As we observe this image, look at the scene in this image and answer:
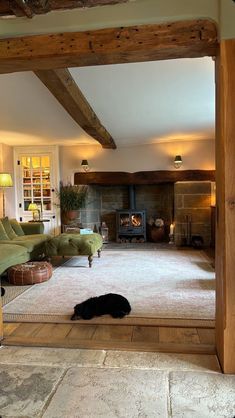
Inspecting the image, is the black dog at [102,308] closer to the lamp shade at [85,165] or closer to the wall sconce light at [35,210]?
the wall sconce light at [35,210]

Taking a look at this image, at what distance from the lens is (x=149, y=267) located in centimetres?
476

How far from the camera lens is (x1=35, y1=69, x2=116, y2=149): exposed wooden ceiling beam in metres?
2.98

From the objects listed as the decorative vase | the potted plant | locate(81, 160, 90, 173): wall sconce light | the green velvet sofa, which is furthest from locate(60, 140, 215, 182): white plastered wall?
the green velvet sofa

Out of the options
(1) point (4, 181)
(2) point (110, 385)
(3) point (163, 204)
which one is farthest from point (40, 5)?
(3) point (163, 204)

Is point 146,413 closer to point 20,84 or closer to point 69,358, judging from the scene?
point 69,358

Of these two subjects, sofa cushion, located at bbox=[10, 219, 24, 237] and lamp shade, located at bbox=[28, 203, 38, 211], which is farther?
lamp shade, located at bbox=[28, 203, 38, 211]

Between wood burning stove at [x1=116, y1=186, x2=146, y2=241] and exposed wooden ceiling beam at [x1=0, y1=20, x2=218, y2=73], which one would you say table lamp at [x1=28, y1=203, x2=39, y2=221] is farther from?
exposed wooden ceiling beam at [x1=0, y1=20, x2=218, y2=73]

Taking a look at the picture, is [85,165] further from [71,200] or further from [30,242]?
[30,242]

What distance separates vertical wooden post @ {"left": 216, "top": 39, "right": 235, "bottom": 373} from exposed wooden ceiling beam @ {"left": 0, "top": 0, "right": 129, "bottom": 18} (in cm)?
76

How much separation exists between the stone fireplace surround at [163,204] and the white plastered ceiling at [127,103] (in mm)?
1208

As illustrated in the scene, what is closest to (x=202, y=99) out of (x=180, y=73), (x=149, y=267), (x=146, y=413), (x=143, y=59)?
(x=180, y=73)

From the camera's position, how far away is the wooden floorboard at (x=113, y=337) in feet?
7.22

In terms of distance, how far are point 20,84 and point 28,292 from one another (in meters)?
2.34

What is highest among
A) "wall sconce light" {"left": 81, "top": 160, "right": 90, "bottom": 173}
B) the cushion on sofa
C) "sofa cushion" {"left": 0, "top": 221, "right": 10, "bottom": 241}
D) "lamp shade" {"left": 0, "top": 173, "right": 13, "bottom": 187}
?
"wall sconce light" {"left": 81, "top": 160, "right": 90, "bottom": 173}
